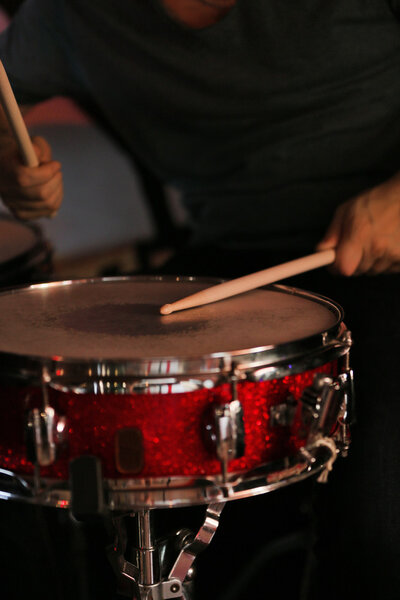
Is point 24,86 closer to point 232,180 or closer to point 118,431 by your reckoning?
point 232,180

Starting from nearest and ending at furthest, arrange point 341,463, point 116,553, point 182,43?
point 116,553 < point 341,463 < point 182,43

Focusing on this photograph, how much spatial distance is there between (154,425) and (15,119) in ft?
1.63

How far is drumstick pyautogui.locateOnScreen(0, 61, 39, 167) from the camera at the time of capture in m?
0.90

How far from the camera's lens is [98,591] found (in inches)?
48.7

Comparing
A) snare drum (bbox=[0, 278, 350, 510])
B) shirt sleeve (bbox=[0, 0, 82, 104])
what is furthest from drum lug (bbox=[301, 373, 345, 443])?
shirt sleeve (bbox=[0, 0, 82, 104])

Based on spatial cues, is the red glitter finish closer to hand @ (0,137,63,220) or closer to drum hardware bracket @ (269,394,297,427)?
drum hardware bracket @ (269,394,297,427)

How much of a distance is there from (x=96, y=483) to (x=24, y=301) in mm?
312

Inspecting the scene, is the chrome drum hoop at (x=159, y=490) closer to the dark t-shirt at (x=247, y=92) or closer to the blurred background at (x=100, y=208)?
the dark t-shirt at (x=247, y=92)

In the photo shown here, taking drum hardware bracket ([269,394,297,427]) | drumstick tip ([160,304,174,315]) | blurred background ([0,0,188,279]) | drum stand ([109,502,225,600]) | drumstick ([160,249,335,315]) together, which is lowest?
blurred background ([0,0,188,279])

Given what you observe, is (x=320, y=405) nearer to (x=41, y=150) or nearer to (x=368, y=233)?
(x=368, y=233)

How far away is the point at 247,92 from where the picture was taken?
120cm

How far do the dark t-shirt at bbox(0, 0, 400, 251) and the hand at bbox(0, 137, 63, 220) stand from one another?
283 mm

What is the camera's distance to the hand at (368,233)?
931 millimetres

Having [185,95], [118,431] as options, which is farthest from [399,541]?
[185,95]
